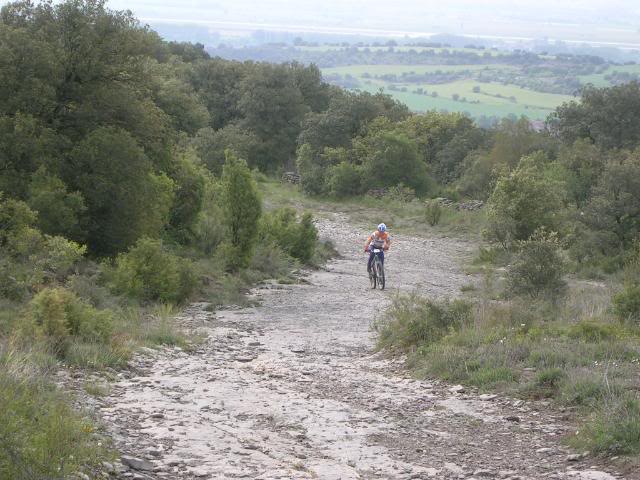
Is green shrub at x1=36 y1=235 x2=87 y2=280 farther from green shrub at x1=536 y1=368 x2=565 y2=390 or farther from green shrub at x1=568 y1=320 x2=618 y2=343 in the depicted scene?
green shrub at x1=536 y1=368 x2=565 y2=390

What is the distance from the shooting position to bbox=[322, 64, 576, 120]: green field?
359 feet

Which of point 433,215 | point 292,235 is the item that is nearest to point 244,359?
point 292,235

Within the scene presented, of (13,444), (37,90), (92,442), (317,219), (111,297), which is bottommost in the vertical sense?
(317,219)

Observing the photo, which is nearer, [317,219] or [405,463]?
[405,463]

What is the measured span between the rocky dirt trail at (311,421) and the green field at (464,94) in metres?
85.8

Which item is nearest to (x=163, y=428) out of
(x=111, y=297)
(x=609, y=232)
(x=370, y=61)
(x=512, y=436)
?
(x=512, y=436)

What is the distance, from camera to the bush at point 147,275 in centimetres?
1597

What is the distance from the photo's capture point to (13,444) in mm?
5578

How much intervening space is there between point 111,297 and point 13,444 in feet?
31.8

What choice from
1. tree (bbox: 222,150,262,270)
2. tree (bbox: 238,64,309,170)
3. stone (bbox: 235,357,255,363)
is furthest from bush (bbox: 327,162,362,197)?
stone (bbox: 235,357,255,363)

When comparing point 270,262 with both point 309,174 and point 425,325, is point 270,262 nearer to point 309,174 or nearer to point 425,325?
point 425,325

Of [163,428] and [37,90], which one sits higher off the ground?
[37,90]

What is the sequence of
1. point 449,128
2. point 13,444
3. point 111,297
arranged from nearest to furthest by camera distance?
1. point 13,444
2. point 111,297
3. point 449,128

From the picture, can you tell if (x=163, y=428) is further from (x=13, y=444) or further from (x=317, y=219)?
(x=317, y=219)
